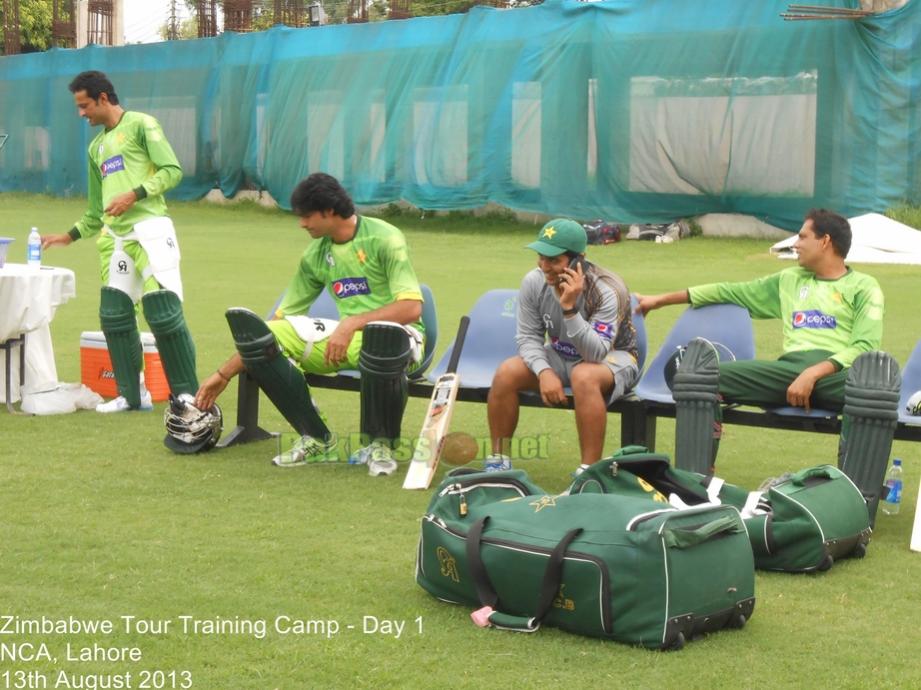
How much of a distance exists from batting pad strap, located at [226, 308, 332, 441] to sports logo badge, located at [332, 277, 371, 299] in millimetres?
485

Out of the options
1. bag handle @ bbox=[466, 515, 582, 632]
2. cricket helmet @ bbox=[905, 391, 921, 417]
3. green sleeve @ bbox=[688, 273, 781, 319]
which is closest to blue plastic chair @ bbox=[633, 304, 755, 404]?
green sleeve @ bbox=[688, 273, 781, 319]

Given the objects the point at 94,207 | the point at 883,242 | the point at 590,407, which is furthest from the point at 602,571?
the point at 883,242

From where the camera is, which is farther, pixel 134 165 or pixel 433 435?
pixel 134 165

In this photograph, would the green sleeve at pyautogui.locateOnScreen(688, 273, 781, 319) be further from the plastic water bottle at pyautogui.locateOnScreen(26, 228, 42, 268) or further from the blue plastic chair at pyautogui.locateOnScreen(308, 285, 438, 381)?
the plastic water bottle at pyautogui.locateOnScreen(26, 228, 42, 268)

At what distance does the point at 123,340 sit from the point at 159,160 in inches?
43.1

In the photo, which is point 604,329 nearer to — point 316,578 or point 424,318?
point 424,318

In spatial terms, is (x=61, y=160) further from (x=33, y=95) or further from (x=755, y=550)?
(x=755, y=550)

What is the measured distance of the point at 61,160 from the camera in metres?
29.7

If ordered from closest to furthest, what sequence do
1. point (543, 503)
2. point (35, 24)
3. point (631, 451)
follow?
1. point (543, 503)
2. point (631, 451)
3. point (35, 24)

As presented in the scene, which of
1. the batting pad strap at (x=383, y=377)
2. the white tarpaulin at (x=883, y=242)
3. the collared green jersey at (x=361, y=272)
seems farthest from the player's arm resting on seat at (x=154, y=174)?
the white tarpaulin at (x=883, y=242)

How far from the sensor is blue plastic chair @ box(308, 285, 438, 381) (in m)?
7.14

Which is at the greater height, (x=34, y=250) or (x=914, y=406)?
(x=34, y=250)

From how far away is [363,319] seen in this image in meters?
6.92

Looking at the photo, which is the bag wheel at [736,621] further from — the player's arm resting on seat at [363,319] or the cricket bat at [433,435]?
the player's arm resting on seat at [363,319]
